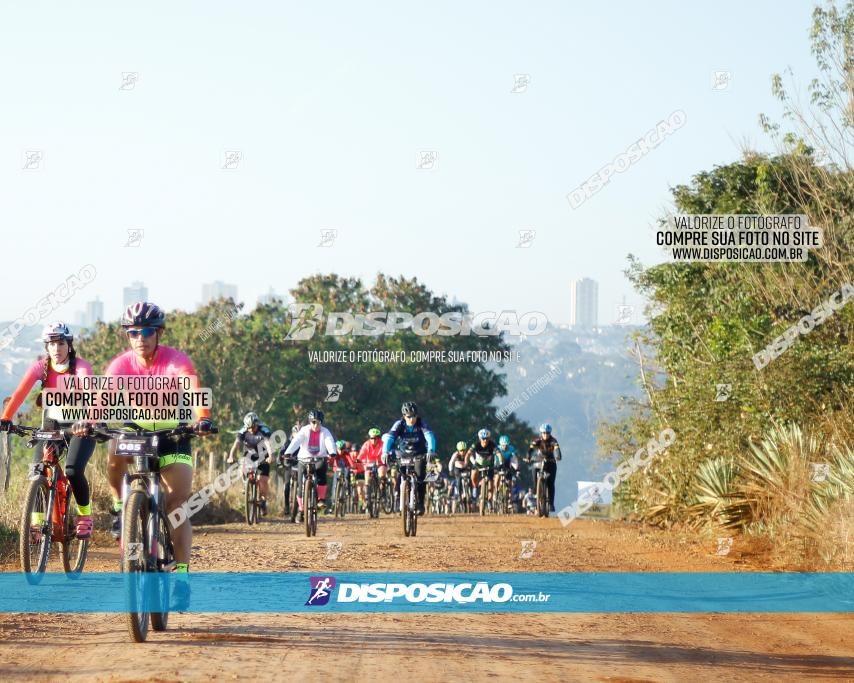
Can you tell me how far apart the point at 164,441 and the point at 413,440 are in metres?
10.4

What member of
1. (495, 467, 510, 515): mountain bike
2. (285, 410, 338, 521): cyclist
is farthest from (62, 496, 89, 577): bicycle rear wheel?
(495, 467, 510, 515): mountain bike

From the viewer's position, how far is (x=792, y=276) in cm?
2259

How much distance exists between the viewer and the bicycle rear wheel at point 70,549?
11695mm

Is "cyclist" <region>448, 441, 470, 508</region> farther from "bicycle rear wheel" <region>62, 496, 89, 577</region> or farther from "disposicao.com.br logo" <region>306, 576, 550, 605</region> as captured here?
"bicycle rear wheel" <region>62, 496, 89, 577</region>

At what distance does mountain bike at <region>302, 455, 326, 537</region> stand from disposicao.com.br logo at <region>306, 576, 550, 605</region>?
20.1 feet

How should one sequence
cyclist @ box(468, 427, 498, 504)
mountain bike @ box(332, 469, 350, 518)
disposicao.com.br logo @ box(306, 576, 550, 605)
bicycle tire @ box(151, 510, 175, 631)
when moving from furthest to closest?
mountain bike @ box(332, 469, 350, 518)
cyclist @ box(468, 427, 498, 504)
disposicao.com.br logo @ box(306, 576, 550, 605)
bicycle tire @ box(151, 510, 175, 631)

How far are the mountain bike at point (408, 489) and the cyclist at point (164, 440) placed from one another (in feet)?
31.5

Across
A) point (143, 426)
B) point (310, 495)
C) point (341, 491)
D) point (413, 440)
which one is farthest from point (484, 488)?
point (143, 426)

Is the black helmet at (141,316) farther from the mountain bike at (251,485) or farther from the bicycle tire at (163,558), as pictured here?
the mountain bike at (251,485)

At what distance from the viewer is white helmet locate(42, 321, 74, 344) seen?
11312 millimetres

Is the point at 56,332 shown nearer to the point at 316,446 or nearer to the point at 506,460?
the point at 316,446

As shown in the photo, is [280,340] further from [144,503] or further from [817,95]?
[144,503]

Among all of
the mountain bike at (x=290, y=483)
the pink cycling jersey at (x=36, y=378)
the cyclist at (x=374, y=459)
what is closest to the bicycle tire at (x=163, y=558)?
the pink cycling jersey at (x=36, y=378)

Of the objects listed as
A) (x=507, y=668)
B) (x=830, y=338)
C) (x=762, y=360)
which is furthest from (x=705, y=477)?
(x=507, y=668)
